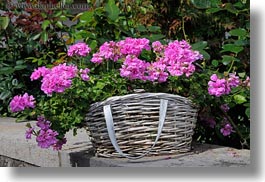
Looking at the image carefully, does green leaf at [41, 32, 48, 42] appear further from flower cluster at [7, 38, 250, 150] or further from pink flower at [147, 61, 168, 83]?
pink flower at [147, 61, 168, 83]

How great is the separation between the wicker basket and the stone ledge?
0.12 ft

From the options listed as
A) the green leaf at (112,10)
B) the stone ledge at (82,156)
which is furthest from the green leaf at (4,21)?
the green leaf at (112,10)

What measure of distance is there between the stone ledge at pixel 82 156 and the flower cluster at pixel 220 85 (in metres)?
0.20

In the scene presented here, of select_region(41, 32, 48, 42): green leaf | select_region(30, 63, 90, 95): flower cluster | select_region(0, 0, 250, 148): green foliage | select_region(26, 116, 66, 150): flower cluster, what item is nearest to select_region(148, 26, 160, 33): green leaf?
select_region(0, 0, 250, 148): green foliage

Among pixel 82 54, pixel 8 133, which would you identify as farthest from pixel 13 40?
pixel 82 54

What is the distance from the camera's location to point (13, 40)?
3.07 meters

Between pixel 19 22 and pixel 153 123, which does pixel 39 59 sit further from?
pixel 153 123

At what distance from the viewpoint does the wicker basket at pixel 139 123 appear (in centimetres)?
185

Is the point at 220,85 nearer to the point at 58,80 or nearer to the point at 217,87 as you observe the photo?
the point at 217,87

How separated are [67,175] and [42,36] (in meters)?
1.23

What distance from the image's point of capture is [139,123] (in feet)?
6.09

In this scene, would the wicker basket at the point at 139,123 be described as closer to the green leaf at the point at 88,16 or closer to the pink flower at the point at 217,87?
the pink flower at the point at 217,87

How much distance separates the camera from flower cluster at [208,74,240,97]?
6.31ft

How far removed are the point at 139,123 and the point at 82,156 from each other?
0.78ft
